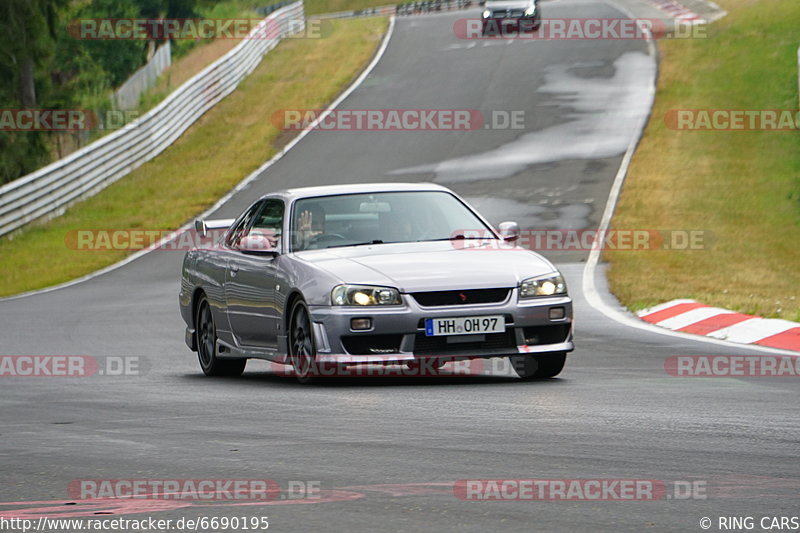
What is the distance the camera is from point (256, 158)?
35.9 meters

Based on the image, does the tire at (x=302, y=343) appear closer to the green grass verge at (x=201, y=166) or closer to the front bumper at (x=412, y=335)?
the front bumper at (x=412, y=335)

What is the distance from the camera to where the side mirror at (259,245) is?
1108 centimetres

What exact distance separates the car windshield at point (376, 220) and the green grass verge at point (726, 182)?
4.09 m

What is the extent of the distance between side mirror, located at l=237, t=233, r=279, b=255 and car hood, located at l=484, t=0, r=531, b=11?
A: 4078cm

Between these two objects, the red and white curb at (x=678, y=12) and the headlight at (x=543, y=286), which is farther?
the red and white curb at (x=678, y=12)

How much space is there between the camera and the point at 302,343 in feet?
34.5

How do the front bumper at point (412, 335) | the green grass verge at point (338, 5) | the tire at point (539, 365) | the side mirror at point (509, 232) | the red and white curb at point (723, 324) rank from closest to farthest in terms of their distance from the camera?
the front bumper at point (412, 335), the tire at point (539, 365), the side mirror at point (509, 232), the red and white curb at point (723, 324), the green grass verge at point (338, 5)

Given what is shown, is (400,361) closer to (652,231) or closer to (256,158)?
(652,231)

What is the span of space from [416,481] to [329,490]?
38 cm

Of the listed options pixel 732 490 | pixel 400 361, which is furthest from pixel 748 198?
pixel 732 490

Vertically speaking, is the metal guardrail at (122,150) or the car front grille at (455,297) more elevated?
the car front grille at (455,297)

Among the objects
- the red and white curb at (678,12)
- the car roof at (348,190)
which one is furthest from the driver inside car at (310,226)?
the red and white curb at (678,12)

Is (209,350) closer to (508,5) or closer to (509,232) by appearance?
(509,232)

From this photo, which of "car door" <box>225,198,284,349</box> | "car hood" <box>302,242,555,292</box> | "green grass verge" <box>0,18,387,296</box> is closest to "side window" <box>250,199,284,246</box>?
"car door" <box>225,198,284,349</box>
